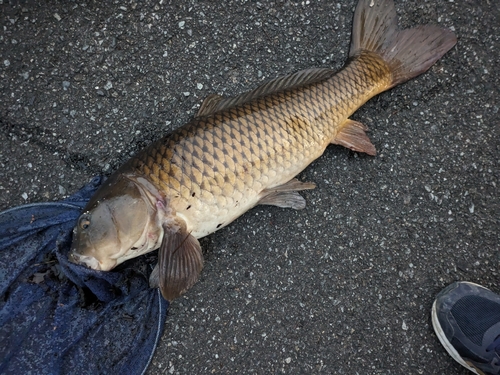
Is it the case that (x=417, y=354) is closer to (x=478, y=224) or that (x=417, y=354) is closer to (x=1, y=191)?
(x=478, y=224)

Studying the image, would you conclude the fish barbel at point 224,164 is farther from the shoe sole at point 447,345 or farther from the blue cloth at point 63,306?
the shoe sole at point 447,345

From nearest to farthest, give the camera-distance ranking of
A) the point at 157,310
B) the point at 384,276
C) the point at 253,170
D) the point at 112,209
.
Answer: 1. the point at 112,209
2. the point at 253,170
3. the point at 157,310
4. the point at 384,276

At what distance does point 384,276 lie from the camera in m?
2.29

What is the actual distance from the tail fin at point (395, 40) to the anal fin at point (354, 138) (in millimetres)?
364

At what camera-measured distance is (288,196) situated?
7.05ft

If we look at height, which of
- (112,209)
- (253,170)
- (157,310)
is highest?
(112,209)

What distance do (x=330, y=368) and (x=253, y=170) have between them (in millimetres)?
1266

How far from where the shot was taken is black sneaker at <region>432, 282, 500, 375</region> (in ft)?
7.10

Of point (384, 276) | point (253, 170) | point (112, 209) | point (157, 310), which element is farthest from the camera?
point (384, 276)

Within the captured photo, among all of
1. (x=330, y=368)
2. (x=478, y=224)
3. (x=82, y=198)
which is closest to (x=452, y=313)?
(x=478, y=224)

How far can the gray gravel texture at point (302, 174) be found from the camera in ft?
7.28

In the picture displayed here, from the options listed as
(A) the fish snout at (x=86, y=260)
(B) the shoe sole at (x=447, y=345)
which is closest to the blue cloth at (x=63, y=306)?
(A) the fish snout at (x=86, y=260)

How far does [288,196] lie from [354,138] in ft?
1.75

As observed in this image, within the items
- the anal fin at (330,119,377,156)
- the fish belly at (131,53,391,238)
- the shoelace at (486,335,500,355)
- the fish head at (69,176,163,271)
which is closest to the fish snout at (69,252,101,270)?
the fish head at (69,176,163,271)
